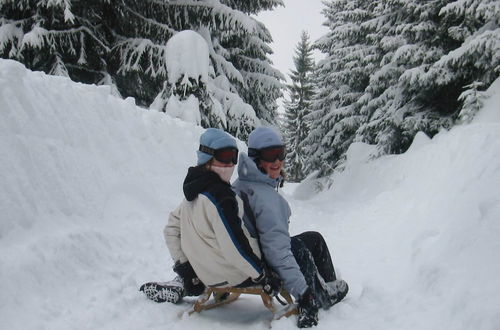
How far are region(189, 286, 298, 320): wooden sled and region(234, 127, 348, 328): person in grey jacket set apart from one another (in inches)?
5.5

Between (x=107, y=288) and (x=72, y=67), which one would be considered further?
(x=72, y=67)

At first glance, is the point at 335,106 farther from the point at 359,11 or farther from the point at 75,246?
the point at 75,246

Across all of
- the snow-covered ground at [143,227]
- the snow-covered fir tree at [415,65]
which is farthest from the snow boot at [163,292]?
the snow-covered fir tree at [415,65]

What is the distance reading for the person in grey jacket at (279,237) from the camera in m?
3.27

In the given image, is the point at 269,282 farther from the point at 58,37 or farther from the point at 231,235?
the point at 58,37

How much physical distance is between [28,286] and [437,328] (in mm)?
3221

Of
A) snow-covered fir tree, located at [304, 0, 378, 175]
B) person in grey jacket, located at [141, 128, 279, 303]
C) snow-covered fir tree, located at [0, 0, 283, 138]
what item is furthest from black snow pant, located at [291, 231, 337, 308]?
snow-covered fir tree, located at [304, 0, 378, 175]

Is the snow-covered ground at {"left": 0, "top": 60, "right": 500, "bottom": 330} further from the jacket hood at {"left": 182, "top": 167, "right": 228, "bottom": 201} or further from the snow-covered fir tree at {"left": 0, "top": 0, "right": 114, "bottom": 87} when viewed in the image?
the snow-covered fir tree at {"left": 0, "top": 0, "right": 114, "bottom": 87}

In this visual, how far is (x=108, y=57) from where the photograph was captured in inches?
439

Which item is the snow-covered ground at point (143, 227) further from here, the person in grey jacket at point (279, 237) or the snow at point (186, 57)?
the snow at point (186, 57)

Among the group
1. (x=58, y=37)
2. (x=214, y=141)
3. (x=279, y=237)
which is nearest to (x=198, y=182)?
(x=214, y=141)

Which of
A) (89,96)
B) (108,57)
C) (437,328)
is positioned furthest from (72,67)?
(437,328)

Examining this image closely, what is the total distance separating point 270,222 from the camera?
3307mm

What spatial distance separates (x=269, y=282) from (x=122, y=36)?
993 centimetres
